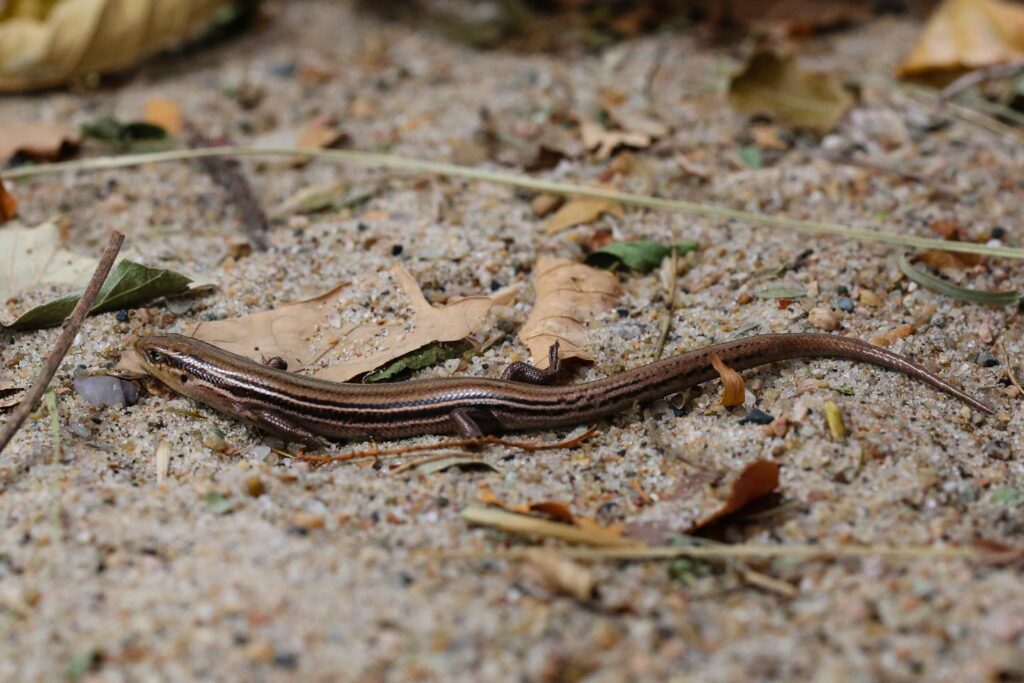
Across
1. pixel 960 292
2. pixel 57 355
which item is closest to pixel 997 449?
pixel 960 292

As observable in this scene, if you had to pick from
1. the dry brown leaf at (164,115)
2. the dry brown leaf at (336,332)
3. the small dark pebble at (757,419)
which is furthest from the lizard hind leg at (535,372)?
the dry brown leaf at (164,115)

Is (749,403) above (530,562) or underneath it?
underneath

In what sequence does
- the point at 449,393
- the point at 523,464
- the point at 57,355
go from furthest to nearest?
the point at 449,393 → the point at 523,464 → the point at 57,355

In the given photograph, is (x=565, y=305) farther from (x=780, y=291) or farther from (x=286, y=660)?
(x=286, y=660)

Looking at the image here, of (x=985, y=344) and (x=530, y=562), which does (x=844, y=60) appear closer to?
(x=985, y=344)

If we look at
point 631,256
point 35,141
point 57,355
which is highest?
point 35,141

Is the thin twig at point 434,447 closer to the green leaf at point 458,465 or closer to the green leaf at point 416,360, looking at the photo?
the green leaf at point 458,465

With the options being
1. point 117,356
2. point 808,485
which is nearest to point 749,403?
point 808,485

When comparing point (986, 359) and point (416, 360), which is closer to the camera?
point (986, 359)
